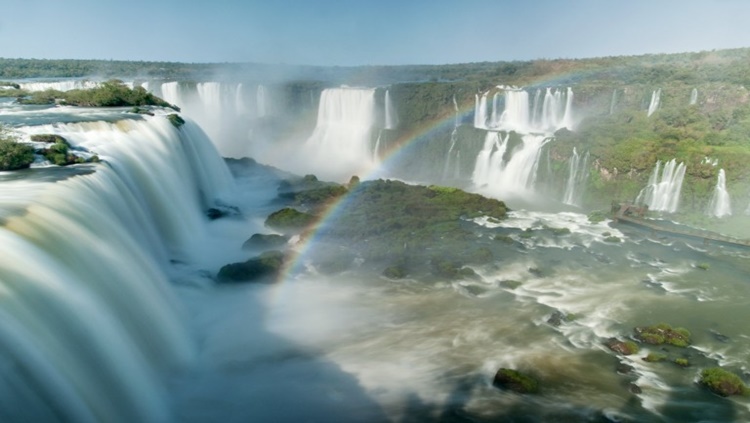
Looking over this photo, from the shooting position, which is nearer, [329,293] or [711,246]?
[329,293]

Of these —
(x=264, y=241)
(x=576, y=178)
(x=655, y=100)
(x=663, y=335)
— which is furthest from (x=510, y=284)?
(x=655, y=100)

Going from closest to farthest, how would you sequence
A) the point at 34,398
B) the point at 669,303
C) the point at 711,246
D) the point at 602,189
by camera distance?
the point at 34,398 → the point at 669,303 → the point at 711,246 → the point at 602,189

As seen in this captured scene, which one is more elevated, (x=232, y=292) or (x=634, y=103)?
(x=634, y=103)

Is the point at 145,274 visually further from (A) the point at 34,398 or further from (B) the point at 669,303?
(B) the point at 669,303

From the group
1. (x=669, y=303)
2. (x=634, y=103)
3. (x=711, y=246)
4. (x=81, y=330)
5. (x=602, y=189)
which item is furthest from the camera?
(x=634, y=103)

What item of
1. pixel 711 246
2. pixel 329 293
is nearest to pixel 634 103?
pixel 711 246

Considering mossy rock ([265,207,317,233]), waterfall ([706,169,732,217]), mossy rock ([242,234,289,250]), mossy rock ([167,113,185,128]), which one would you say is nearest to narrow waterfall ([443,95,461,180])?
waterfall ([706,169,732,217])

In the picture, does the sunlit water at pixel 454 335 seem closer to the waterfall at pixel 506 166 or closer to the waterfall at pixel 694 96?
the waterfall at pixel 506 166

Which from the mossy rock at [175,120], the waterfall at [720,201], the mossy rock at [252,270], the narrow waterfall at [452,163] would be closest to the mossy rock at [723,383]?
the mossy rock at [252,270]
